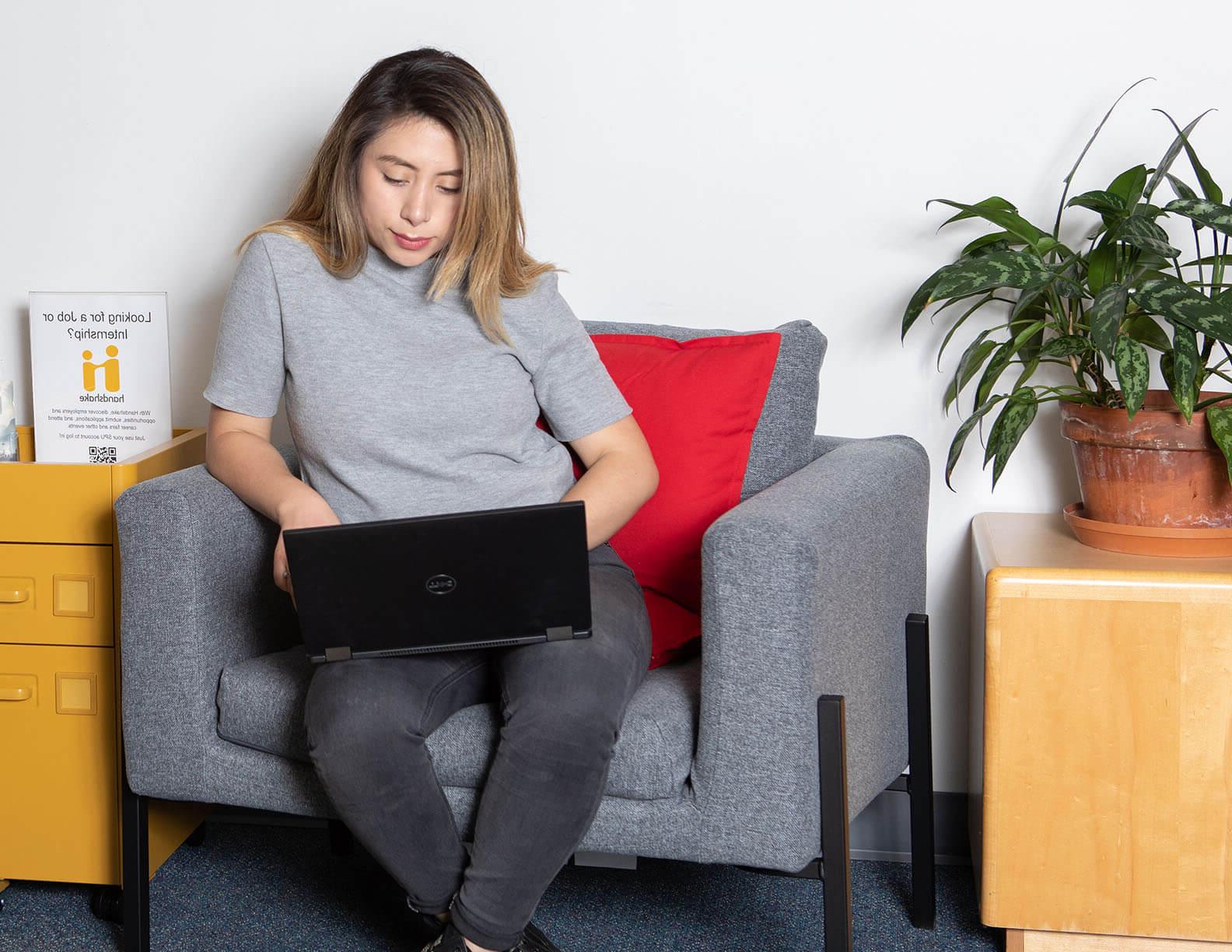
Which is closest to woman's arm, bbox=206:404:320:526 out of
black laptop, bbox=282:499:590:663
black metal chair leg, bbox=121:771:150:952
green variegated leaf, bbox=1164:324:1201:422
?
black laptop, bbox=282:499:590:663

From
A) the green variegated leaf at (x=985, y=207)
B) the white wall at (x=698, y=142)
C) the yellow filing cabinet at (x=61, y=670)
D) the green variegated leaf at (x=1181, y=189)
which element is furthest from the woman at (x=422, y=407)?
the green variegated leaf at (x=1181, y=189)

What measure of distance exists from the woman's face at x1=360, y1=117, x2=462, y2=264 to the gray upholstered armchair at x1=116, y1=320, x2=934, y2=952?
15.0 inches

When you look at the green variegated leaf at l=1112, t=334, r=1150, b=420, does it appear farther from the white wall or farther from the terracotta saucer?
the white wall

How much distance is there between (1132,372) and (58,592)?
1406 millimetres

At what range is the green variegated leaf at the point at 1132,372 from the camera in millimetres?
1473

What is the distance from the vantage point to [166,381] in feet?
6.39

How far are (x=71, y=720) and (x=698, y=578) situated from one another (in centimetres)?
88

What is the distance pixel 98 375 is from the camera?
6.46 feet

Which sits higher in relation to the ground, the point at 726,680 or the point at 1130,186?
the point at 1130,186

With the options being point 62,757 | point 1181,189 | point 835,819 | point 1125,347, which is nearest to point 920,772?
point 835,819

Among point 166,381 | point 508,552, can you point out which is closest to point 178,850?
point 166,381

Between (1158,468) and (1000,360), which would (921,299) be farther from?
(1158,468)

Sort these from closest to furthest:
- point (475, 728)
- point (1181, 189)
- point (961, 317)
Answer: point (475, 728)
point (1181, 189)
point (961, 317)

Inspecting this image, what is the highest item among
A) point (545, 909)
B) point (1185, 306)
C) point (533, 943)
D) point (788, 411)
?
point (1185, 306)
